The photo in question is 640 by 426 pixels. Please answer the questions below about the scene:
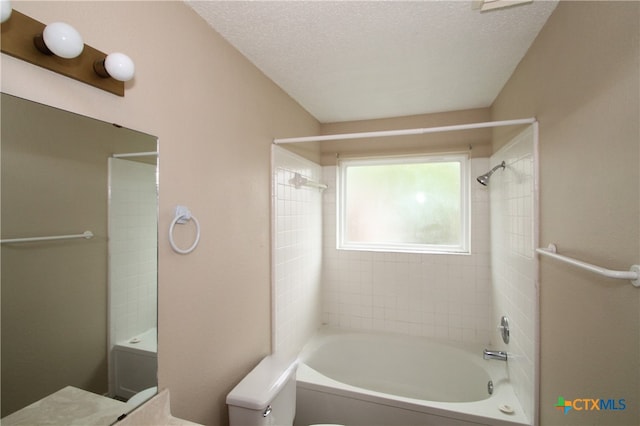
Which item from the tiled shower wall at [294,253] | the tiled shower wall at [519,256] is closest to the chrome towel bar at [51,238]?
the tiled shower wall at [294,253]

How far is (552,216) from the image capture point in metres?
1.30

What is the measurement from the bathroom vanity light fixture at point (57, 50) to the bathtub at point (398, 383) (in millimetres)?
2041

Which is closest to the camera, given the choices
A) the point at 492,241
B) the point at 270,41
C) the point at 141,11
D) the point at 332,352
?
the point at 141,11

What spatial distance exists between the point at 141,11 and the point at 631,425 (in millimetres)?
2076

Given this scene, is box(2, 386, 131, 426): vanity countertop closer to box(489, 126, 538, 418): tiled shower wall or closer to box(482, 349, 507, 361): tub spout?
box(489, 126, 538, 418): tiled shower wall

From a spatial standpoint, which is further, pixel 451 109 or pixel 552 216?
pixel 451 109

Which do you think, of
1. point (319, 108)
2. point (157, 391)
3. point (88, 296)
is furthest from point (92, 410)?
point (319, 108)

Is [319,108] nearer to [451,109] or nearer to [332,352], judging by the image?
[451,109]

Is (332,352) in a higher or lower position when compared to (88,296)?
lower

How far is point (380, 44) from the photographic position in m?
1.52

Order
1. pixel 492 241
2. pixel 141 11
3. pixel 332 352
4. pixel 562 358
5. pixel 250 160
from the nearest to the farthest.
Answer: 1. pixel 141 11
2. pixel 562 358
3. pixel 250 160
4. pixel 492 241
5. pixel 332 352

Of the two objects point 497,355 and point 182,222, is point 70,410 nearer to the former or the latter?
point 182,222

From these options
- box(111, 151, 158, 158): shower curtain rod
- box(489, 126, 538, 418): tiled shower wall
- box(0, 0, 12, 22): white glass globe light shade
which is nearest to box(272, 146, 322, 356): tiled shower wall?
box(111, 151, 158, 158): shower curtain rod

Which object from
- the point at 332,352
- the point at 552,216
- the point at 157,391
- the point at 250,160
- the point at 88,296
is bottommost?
the point at 332,352
